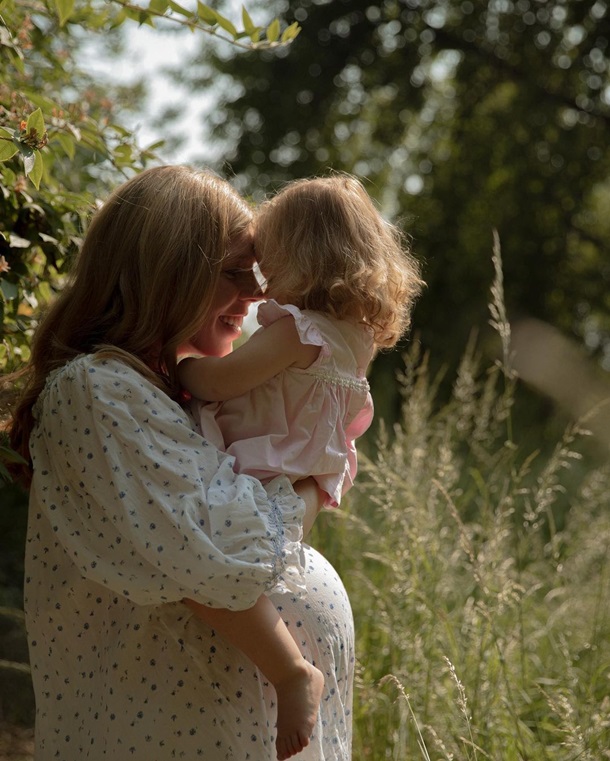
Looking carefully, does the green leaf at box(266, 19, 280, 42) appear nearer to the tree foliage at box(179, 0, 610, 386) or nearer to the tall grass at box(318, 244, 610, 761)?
the tall grass at box(318, 244, 610, 761)

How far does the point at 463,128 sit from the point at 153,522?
445 inches

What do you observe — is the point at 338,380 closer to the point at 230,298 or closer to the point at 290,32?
the point at 230,298

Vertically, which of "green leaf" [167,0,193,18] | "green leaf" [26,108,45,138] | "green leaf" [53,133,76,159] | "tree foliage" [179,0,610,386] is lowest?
"tree foliage" [179,0,610,386]

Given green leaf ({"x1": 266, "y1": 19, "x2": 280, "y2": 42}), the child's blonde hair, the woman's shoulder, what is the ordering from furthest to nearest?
green leaf ({"x1": 266, "y1": 19, "x2": 280, "y2": 42}) → the child's blonde hair → the woman's shoulder

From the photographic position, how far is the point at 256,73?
11.8 meters

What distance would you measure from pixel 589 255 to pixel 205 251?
11.4 metres

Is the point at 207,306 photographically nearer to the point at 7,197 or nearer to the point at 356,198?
the point at 356,198

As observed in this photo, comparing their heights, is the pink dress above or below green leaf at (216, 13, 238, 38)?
below

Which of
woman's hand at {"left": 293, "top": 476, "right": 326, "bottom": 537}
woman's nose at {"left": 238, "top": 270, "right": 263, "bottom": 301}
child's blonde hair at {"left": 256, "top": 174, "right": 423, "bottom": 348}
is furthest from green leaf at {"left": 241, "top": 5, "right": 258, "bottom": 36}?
woman's hand at {"left": 293, "top": 476, "right": 326, "bottom": 537}

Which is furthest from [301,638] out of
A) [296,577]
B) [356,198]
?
[356,198]

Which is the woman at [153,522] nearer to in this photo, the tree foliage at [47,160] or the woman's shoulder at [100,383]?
the woman's shoulder at [100,383]

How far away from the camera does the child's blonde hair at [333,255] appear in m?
2.19

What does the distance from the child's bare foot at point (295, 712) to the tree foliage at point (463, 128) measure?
372 inches

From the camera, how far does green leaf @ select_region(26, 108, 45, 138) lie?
1924 mm
